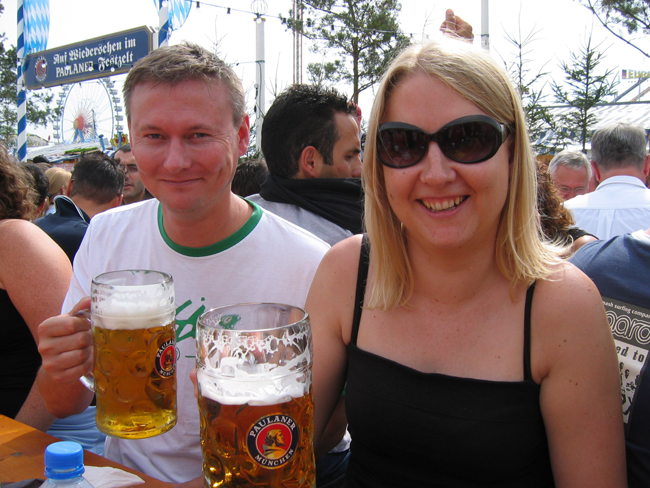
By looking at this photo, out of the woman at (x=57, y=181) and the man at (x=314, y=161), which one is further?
the woman at (x=57, y=181)

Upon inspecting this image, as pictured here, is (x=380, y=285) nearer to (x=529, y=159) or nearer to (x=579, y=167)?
(x=529, y=159)

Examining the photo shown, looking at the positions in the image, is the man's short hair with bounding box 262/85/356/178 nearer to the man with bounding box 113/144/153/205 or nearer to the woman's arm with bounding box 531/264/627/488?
the woman's arm with bounding box 531/264/627/488

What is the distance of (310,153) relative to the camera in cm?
291

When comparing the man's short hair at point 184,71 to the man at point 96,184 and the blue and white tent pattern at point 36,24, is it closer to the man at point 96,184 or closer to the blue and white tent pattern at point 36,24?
the man at point 96,184

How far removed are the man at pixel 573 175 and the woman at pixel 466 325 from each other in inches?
169

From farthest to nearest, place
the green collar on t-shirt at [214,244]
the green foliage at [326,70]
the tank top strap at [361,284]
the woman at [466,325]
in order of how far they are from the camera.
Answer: the green foliage at [326,70] → the green collar on t-shirt at [214,244] → the tank top strap at [361,284] → the woman at [466,325]

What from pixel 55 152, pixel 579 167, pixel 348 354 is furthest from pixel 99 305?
pixel 55 152

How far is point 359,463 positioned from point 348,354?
30 cm

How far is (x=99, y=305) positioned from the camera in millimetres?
991

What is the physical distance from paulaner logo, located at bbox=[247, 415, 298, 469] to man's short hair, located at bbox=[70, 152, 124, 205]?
13.6 ft

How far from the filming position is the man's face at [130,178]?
17.4ft

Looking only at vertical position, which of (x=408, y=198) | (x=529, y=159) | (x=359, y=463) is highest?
(x=529, y=159)

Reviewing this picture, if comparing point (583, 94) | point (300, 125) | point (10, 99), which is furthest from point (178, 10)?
point (10, 99)

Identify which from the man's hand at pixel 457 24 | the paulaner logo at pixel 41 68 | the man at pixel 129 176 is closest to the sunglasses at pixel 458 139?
the man's hand at pixel 457 24
